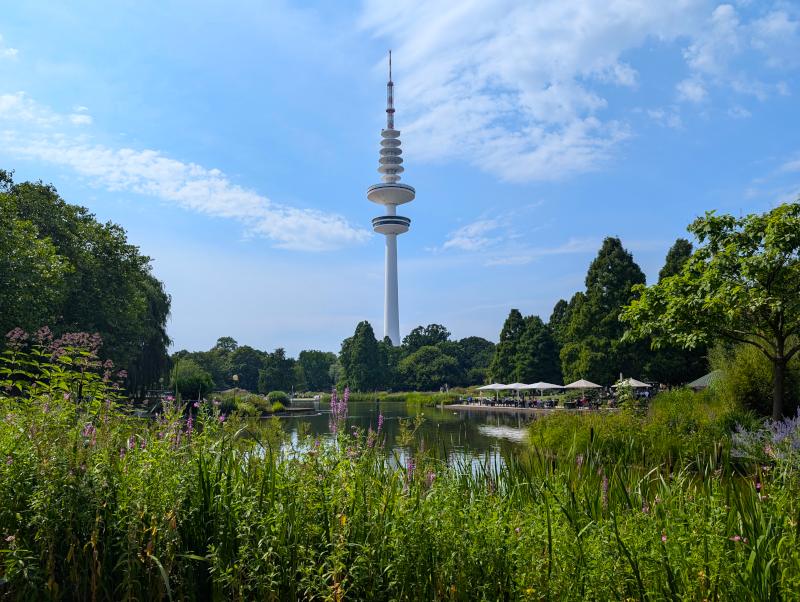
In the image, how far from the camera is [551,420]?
49.1ft

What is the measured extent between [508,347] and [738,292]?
4046cm

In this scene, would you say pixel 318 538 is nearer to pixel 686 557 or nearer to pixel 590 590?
pixel 590 590

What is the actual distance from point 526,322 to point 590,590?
4959cm

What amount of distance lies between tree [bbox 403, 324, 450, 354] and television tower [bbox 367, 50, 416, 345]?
35.3 ft

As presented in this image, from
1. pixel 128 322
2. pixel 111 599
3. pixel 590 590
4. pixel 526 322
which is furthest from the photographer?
pixel 526 322

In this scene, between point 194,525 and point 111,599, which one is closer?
point 111,599

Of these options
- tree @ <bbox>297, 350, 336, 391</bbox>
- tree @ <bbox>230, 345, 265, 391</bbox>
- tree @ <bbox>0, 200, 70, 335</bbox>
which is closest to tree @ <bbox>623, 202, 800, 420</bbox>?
tree @ <bbox>0, 200, 70, 335</bbox>

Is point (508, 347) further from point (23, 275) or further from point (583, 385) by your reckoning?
point (23, 275)

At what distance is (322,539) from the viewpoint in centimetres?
297

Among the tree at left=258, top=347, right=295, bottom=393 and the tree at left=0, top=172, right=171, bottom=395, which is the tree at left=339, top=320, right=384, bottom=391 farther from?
the tree at left=0, top=172, right=171, bottom=395

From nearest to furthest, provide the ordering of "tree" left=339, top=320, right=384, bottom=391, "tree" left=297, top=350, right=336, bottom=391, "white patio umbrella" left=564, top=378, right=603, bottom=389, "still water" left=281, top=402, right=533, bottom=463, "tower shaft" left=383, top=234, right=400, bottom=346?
"still water" left=281, top=402, right=533, bottom=463
"white patio umbrella" left=564, top=378, right=603, bottom=389
"tree" left=339, top=320, right=384, bottom=391
"tree" left=297, top=350, right=336, bottom=391
"tower shaft" left=383, top=234, right=400, bottom=346

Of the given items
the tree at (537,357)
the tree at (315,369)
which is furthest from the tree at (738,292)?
the tree at (315,369)

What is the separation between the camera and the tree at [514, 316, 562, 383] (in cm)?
4769

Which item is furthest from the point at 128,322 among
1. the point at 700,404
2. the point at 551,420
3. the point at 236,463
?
the point at 236,463
